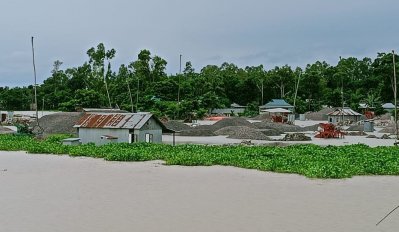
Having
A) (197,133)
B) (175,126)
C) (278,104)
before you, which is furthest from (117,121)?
(278,104)

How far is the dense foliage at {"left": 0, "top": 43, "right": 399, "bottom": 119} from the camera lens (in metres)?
88.3

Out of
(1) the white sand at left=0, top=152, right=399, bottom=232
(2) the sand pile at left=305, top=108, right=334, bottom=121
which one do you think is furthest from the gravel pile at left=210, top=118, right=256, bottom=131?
(1) the white sand at left=0, top=152, right=399, bottom=232

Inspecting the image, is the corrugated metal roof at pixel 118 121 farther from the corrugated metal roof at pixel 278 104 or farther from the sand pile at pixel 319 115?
the sand pile at pixel 319 115

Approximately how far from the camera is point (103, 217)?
13062 millimetres

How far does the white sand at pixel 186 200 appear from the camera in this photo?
1235 centimetres

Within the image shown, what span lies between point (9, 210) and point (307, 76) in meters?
90.3

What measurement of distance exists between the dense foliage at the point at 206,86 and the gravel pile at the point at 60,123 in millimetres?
26455

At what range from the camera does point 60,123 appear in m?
50.6

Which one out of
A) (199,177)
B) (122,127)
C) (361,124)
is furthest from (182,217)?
(361,124)

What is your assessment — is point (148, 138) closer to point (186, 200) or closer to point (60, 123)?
point (60, 123)

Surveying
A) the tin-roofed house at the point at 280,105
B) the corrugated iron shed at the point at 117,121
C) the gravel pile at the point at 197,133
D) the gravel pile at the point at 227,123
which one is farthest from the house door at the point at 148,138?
the tin-roofed house at the point at 280,105

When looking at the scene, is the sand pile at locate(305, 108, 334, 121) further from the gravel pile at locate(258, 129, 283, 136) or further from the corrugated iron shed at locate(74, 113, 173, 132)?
the corrugated iron shed at locate(74, 113, 173, 132)

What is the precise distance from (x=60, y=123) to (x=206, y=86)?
4673cm

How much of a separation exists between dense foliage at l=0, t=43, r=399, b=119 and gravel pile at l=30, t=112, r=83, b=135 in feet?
86.8
